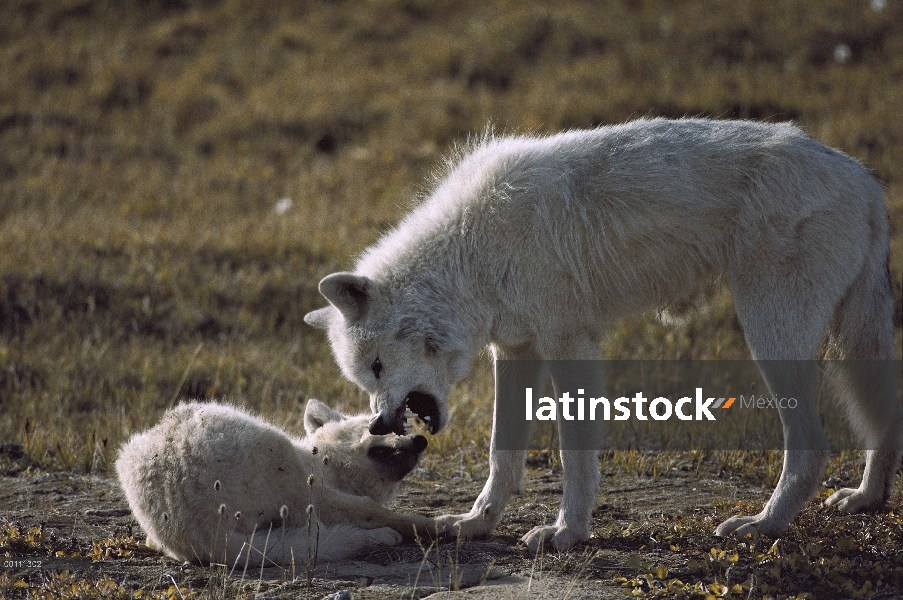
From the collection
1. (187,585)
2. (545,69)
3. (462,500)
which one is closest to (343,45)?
(545,69)

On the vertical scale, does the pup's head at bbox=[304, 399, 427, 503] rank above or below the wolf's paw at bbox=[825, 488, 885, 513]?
above

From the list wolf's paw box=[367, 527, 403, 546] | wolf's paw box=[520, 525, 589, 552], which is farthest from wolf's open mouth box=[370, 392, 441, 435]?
wolf's paw box=[520, 525, 589, 552]

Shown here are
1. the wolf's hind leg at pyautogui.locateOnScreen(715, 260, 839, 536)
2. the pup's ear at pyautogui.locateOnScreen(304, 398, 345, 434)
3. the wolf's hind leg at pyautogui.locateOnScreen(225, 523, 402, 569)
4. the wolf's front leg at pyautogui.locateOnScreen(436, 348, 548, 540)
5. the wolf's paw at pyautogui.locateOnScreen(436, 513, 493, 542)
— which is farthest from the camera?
the pup's ear at pyautogui.locateOnScreen(304, 398, 345, 434)

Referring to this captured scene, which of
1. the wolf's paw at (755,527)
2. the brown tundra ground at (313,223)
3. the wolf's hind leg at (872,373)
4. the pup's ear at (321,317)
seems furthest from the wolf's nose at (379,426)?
the wolf's hind leg at (872,373)

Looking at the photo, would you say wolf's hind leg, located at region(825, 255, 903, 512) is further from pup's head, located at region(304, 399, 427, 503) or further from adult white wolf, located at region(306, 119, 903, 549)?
pup's head, located at region(304, 399, 427, 503)

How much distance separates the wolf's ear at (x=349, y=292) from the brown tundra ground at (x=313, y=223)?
1201 mm

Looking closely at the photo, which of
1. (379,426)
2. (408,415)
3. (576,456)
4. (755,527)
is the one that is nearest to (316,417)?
(408,415)

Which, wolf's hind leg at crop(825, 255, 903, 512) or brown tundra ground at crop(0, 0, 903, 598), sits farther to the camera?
wolf's hind leg at crop(825, 255, 903, 512)

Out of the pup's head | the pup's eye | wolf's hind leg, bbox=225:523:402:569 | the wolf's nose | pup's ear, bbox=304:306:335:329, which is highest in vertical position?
pup's ear, bbox=304:306:335:329

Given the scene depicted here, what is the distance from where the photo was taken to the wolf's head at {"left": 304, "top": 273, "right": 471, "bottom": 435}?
4.58m

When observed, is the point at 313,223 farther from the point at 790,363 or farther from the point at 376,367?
the point at 790,363

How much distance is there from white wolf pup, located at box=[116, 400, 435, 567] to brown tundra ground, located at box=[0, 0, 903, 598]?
13 centimetres

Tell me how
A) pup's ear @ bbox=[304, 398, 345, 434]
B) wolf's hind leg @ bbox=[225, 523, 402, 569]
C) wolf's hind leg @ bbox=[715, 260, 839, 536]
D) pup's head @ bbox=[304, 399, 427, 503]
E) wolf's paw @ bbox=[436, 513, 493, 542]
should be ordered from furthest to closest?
pup's ear @ bbox=[304, 398, 345, 434]
pup's head @ bbox=[304, 399, 427, 503]
wolf's paw @ bbox=[436, 513, 493, 542]
wolf's hind leg @ bbox=[715, 260, 839, 536]
wolf's hind leg @ bbox=[225, 523, 402, 569]

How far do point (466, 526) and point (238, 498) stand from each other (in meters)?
1.18
